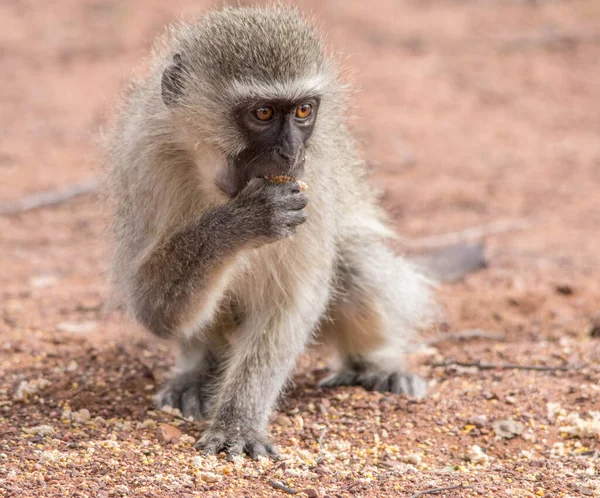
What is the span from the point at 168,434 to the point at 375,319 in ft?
4.83

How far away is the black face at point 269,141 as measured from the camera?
12.9 ft

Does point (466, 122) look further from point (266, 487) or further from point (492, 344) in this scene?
point (266, 487)

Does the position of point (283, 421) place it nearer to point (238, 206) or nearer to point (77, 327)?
point (238, 206)

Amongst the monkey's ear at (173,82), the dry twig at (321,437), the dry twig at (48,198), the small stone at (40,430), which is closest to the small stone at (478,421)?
the dry twig at (321,437)

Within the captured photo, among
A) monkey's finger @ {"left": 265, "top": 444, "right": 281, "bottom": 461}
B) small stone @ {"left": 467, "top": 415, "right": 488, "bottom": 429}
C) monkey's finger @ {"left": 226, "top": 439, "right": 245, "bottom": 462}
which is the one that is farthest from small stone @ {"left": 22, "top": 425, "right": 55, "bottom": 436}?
small stone @ {"left": 467, "top": 415, "right": 488, "bottom": 429}

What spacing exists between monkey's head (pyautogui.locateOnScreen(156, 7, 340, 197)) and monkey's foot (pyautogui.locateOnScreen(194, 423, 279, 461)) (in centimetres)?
107

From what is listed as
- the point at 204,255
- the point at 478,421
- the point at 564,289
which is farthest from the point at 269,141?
the point at 564,289

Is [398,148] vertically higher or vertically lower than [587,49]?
lower

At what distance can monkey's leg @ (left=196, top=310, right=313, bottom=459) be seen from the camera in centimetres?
426

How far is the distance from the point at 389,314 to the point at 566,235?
10.9 feet

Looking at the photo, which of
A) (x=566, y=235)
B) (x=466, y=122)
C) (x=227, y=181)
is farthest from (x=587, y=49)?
(x=227, y=181)

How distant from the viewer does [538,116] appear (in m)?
11.4

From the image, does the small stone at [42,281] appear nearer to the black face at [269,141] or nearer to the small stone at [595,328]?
the black face at [269,141]

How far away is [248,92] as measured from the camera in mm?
4055
